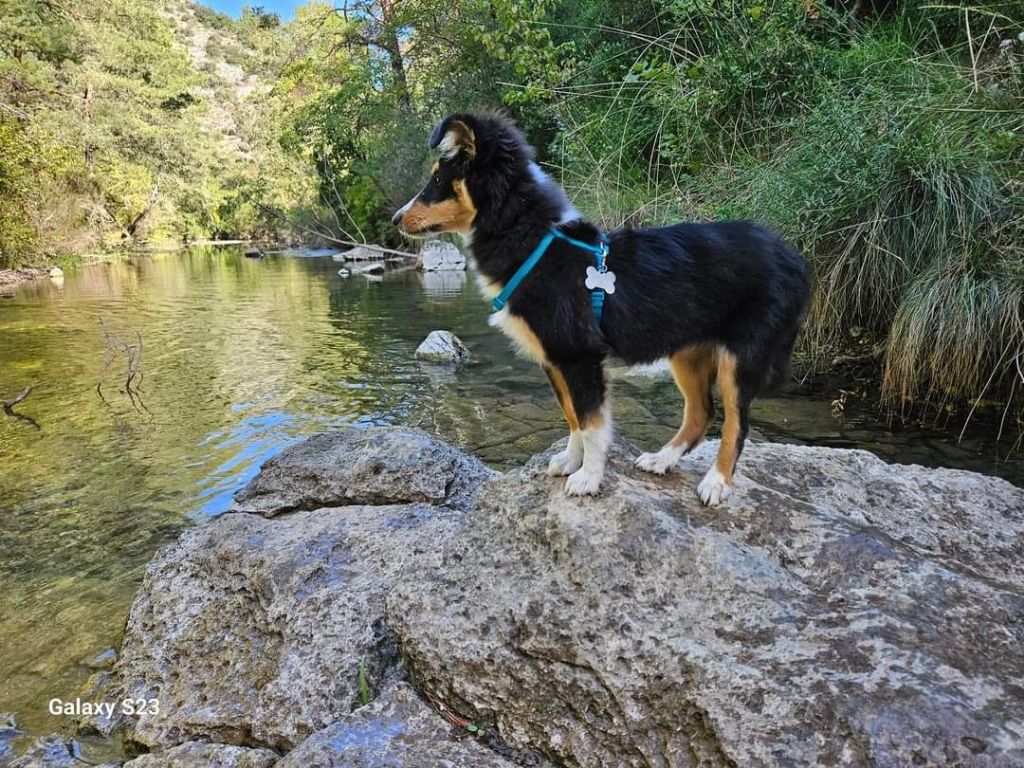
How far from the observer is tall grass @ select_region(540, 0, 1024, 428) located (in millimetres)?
6020

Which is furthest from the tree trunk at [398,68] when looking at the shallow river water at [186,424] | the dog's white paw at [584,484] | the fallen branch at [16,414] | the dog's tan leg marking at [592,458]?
the dog's white paw at [584,484]

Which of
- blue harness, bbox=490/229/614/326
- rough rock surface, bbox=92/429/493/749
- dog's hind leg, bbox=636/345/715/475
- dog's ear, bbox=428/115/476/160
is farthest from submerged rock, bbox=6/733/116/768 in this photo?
dog's ear, bbox=428/115/476/160

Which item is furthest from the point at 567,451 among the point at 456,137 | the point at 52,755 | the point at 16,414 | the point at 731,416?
the point at 16,414

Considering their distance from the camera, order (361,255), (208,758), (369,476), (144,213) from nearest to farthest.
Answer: (208,758) < (369,476) < (361,255) < (144,213)

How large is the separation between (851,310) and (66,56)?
43.5 meters

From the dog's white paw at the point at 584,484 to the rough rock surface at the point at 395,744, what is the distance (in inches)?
43.5

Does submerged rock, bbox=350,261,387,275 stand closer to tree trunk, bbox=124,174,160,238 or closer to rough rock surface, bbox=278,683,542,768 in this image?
tree trunk, bbox=124,174,160,238

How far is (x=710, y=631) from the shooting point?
7.91ft

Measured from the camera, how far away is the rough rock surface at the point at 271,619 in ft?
9.77

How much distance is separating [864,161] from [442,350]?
23.7 ft

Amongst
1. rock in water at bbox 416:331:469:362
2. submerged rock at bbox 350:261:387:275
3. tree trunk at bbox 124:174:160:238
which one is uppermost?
tree trunk at bbox 124:174:160:238

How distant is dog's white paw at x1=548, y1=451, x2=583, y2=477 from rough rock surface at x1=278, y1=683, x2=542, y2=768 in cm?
122

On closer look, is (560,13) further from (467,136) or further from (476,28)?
(467,136)

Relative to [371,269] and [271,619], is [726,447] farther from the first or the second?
[371,269]
